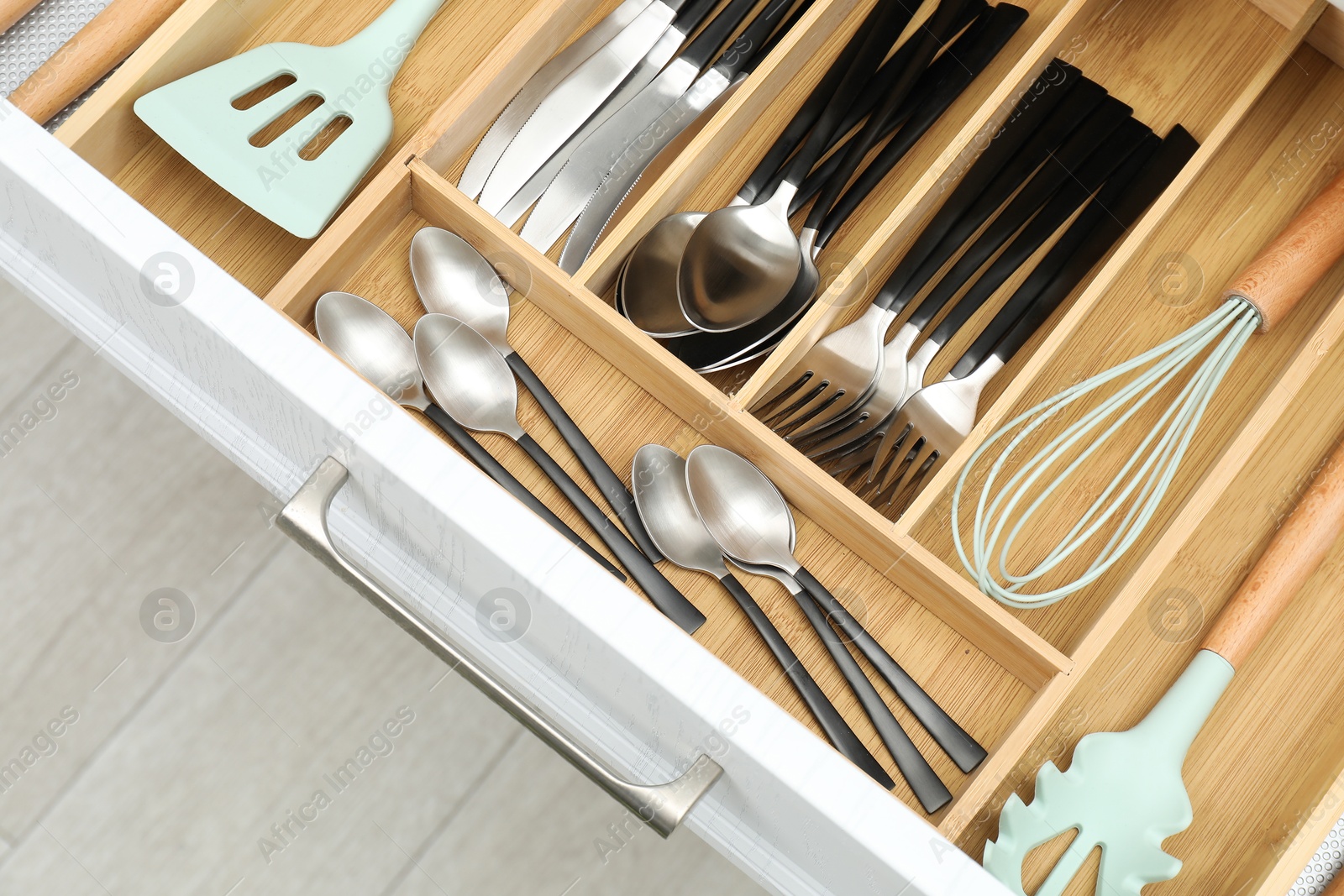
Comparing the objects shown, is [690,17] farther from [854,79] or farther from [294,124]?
[294,124]

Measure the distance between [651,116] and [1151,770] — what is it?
0.49 meters

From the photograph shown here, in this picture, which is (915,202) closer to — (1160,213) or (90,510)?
(1160,213)

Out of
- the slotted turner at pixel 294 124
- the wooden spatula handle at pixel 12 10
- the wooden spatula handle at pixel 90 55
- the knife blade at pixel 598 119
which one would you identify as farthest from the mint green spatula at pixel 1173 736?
the wooden spatula handle at pixel 12 10

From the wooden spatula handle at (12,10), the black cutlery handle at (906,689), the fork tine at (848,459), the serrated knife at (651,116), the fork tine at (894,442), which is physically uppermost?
the serrated knife at (651,116)

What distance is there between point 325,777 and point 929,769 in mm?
426

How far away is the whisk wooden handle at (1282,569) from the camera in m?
0.57

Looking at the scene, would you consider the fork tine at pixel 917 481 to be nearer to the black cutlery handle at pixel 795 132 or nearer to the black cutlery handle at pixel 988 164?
the black cutlery handle at pixel 988 164

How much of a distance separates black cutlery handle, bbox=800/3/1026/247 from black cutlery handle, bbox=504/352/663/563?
0.64ft

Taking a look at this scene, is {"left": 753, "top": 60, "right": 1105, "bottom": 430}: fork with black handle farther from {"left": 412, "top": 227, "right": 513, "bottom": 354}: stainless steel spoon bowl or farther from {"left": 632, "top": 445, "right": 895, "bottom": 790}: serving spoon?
{"left": 412, "top": 227, "right": 513, "bottom": 354}: stainless steel spoon bowl

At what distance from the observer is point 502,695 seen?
0.42 m

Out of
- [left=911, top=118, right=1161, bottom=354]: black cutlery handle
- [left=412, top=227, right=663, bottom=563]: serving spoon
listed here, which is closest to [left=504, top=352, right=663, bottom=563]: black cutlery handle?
[left=412, top=227, right=663, bottom=563]: serving spoon

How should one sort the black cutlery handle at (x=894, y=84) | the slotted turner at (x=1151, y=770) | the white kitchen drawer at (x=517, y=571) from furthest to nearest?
the black cutlery handle at (x=894, y=84), the slotted turner at (x=1151, y=770), the white kitchen drawer at (x=517, y=571)

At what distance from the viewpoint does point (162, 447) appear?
2.43 feet

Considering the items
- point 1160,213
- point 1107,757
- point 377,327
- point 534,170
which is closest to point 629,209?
point 534,170
